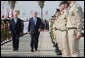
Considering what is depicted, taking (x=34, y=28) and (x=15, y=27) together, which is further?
(x=15, y=27)

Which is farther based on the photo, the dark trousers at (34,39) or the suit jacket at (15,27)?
the suit jacket at (15,27)

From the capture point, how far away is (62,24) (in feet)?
33.5

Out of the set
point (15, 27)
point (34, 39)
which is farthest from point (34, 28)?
point (15, 27)

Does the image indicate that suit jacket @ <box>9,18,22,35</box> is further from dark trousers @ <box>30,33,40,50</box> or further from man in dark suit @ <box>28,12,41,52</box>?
dark trousers @ <box>30,33,40,50</box>

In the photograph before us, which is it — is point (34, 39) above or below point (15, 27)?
below

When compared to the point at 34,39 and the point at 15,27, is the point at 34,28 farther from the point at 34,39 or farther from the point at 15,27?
the point at 15,27

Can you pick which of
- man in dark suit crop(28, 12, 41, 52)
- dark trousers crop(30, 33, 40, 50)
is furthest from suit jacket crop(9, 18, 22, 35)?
dark trousers crop(30, 33, 40, 50)

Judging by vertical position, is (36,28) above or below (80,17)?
below

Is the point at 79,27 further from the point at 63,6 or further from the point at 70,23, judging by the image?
the point at 63,6

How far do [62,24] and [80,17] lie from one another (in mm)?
1741

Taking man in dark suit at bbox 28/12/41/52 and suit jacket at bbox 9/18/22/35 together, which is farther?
suit jacket at bbox 9/18/22/35

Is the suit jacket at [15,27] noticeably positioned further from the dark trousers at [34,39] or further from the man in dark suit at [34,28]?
the dark trousers at [34,39]

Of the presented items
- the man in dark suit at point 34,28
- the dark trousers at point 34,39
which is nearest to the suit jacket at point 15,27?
the man in dark suit at point 34,28

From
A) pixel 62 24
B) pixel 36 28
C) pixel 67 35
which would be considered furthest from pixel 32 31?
pixel 67 35
